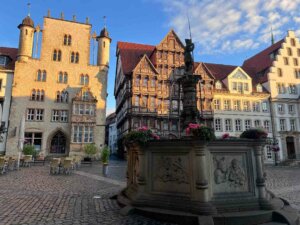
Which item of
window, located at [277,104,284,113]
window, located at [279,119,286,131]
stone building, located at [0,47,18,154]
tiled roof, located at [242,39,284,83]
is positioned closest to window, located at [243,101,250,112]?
window, located at [277,104,284,113]

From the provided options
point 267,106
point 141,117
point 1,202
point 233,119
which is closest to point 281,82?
point 267,106

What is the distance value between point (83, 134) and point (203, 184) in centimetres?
2968

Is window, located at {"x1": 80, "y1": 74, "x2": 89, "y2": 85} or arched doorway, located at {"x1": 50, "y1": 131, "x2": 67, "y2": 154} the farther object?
window, located at {"x1": 80, "y1": 74, "x2": 89, "y2": 85}

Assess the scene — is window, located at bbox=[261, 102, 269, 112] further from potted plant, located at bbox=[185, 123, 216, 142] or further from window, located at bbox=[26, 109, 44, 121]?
potted plant, located at bbox=[185, 123, 216, 142]

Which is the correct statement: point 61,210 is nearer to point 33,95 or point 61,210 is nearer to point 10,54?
point 33,95

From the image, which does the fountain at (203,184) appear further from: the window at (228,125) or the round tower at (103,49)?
the window at (228,125)

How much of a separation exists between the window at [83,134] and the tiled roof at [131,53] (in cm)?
1047

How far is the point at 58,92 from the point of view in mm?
34125

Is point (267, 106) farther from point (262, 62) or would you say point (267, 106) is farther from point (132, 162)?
point (132, 162)

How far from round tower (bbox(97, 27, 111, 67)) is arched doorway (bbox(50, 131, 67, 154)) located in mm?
12054

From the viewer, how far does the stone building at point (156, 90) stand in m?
34.4

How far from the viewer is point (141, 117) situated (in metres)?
34.1

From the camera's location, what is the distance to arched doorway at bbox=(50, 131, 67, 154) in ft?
109

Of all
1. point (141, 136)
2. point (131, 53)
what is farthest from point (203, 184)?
point (131, 53)
